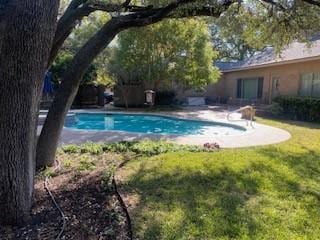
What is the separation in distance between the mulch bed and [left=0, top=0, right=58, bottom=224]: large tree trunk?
0.26m

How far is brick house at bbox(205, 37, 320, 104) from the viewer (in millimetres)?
18641

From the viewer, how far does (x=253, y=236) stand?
161 inches

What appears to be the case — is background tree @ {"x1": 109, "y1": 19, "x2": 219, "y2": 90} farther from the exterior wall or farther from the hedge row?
the hedge row

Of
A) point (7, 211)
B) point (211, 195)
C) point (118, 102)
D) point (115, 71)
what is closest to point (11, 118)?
point (7, 211)

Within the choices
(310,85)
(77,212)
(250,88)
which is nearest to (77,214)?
(77,212)

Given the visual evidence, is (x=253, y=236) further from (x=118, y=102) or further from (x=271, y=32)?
(x=118, y=102)

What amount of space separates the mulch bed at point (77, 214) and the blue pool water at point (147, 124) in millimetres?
8301

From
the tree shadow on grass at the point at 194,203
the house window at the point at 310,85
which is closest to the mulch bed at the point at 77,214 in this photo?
the tree shadow on grass at the point at 194,203

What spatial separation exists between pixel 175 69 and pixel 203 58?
198cm

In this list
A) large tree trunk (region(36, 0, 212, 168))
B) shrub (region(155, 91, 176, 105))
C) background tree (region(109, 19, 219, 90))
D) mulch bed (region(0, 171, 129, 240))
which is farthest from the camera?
shrub (region(155, 91, 176, 105))

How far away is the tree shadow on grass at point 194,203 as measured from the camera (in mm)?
4219

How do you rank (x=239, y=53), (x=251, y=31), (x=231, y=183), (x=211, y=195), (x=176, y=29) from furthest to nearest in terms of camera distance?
(x=239, y=53) → (x=176, y=29) → (x=251, y=31) → (x=231, y=183) → (x=211, y=195)

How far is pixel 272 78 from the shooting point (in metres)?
22.8

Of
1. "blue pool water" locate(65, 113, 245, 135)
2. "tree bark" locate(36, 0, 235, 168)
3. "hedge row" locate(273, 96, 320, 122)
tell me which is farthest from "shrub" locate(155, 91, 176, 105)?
"tree bark" locate(36, 0, 235, 168)
